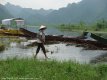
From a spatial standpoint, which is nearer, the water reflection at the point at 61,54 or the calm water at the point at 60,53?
the water reflection at the point at 61,54

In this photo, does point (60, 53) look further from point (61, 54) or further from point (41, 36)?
point (41, 36)

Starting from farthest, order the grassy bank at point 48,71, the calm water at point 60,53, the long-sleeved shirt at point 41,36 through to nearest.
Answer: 1. the calm water at point 60,53
2. the long-sleeved shirt at point 41,36
3. the grassy bank at point 48,71

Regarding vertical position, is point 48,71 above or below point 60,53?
above

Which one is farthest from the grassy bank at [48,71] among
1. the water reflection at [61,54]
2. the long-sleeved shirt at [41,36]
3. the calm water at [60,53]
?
the water reflection at [61,54]

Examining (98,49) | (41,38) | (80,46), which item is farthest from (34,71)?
(80,46)

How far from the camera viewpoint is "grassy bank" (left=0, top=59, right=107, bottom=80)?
10891mm

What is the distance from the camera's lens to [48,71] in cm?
1187

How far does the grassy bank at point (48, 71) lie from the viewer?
429 inches

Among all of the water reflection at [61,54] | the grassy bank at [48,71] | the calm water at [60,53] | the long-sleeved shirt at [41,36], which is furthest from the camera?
the calm water at [60,53]

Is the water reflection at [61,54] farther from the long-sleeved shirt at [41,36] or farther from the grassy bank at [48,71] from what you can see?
the grassy bank at [48,71]

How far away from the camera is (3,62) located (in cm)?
1377

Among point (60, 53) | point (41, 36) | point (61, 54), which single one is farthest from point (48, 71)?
point (60, 53)

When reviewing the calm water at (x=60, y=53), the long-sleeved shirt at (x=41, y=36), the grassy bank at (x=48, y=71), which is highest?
the long-sleeved shirt at (x=41, y=36)

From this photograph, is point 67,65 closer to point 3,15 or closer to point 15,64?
point 15,64
